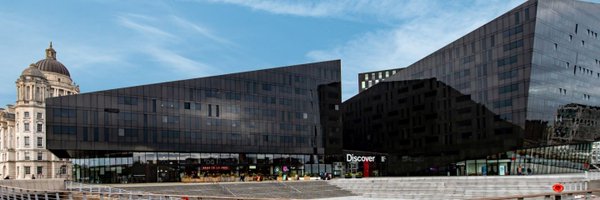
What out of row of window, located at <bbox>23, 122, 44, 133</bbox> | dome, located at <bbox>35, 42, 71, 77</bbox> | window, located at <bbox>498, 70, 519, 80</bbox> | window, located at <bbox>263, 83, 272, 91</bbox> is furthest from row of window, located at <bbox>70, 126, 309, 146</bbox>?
dome, located at <bbox>35, 42, 71, 77</bbox>

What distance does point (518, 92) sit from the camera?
83000 millimetres

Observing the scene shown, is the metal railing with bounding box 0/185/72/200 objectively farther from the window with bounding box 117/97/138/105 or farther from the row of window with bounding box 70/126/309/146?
the window with bounding box 117/97/138/105

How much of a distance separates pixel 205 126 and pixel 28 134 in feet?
265

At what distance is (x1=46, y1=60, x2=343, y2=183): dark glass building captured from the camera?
238 ft

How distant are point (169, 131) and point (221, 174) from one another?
34.7 ft

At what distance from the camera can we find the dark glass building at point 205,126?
238 feet

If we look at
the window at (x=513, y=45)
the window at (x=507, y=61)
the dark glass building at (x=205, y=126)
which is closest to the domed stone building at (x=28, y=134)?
the dark glass building at (x=205, y=126)

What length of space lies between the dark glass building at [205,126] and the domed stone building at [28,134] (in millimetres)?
73266

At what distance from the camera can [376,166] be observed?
10675 cm

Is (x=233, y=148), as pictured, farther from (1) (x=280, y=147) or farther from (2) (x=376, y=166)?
(2) (x=376, y=166)

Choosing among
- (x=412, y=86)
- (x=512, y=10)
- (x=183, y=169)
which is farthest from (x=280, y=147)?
(x=512, y=10)

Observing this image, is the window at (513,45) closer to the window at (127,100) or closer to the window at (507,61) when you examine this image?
the window at (507,61)

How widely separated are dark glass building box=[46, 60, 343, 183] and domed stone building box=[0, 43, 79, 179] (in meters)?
73.3

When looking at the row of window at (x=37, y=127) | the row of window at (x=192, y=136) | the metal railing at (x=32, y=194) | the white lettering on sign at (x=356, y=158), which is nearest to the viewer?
the metal railing at (x=32, y=194)
